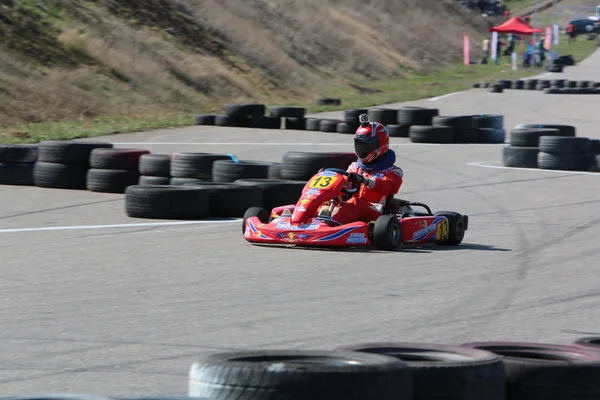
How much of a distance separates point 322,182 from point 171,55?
2302cm

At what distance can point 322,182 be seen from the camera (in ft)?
30.4

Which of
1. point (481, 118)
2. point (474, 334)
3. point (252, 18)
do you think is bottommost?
point (474, 334)

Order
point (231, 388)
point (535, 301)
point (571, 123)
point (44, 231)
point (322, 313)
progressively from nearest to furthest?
point (231, 388)
point (322, 313)
point (535, 301)
point (44, 231)
point (571, 123)

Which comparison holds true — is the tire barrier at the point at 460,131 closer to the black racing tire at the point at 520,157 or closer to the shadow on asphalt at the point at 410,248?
the black racing tire at the point at 520,157

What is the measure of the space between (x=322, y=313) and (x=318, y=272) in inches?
65.7

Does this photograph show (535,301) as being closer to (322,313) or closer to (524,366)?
(322,313)

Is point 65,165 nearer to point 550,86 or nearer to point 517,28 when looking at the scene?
point 550,86

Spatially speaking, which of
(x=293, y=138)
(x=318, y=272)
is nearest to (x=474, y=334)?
(x=318, y=272)

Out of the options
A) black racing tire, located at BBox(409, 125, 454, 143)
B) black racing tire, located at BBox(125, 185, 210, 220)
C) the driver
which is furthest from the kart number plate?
black racing tire, located at BBox(409, 125, 454, 143)

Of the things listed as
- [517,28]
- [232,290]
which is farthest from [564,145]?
[517,28]

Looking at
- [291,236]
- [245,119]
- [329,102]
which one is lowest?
[291,236]

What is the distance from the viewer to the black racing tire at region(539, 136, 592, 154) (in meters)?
17.0

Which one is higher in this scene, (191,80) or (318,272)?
(191,80)

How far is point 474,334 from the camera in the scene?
19.1ft
